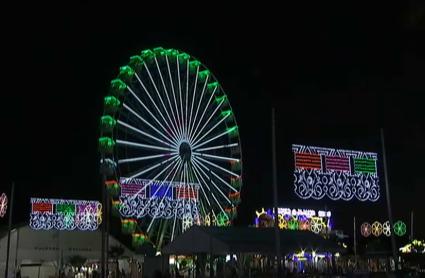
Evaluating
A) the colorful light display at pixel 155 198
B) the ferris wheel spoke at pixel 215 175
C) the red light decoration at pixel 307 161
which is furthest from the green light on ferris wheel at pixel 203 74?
the red light decoration at pixel 307 161

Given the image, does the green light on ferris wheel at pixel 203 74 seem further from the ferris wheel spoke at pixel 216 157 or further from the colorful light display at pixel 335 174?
the colorful light display at pixel 335 174

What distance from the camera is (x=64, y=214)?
212 ft

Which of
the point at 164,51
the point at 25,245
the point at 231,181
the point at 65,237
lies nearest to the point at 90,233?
the point at 65,237

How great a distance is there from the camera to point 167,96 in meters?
50.0

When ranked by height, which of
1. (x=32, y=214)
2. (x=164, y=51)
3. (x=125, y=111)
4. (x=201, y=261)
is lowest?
(x=201, y=261)

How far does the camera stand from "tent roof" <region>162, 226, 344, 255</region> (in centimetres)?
3197

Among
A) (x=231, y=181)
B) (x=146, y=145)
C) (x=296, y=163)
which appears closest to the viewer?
(x=146, y=145)

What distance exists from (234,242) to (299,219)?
43.2m

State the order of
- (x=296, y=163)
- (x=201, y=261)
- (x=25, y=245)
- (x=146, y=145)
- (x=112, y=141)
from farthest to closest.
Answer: (x=25, y=245) → (x=296, y=163) → (x=146, y=145) → (x=112, y=141) → (x=201, y=261)

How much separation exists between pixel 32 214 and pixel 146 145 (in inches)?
832

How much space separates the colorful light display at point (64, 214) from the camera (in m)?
63.0

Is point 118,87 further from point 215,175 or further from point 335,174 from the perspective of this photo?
point 335,174

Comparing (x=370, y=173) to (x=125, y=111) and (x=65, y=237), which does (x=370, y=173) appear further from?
(x=65, y=237)

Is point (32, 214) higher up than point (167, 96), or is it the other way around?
point (167, 96)
